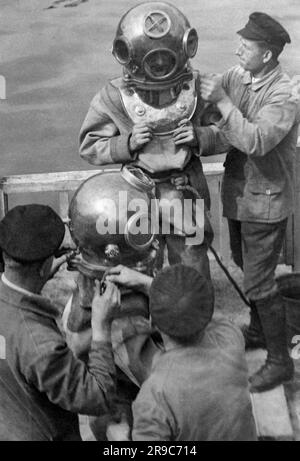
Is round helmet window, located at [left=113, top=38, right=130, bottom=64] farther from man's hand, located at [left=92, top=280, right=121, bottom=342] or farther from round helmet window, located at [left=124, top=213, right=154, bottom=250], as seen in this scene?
man's hand, located at [left=92, top=280, right=121, bottom=342]

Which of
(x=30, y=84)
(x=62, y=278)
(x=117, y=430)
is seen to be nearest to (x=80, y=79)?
(x=30, y=84)

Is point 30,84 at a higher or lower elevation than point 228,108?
lower

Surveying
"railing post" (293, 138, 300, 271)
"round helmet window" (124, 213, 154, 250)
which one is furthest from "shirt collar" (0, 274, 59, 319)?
"railing post" (293, 138, 300, 271)

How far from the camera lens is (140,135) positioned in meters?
3.91

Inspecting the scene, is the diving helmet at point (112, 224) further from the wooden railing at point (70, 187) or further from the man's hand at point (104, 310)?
the wooden railing at point (70, 187)

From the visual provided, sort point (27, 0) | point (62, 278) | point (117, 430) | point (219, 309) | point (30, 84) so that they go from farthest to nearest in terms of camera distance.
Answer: point (30, 84) < point (27, 0) < point (62, 278) < point (219, 309) < point (117, 430)

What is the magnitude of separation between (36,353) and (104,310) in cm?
39

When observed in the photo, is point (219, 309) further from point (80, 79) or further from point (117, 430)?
point (80, 79)

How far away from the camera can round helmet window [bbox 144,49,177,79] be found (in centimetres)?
383

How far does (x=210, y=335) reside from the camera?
111 inches

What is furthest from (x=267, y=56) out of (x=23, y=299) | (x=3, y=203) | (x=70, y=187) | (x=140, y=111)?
(x=3, y=203)

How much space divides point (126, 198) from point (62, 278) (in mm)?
2332

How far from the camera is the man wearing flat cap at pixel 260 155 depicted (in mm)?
3883

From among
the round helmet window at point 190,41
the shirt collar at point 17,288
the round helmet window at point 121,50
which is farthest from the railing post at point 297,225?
the shirt collar at point 17,288
